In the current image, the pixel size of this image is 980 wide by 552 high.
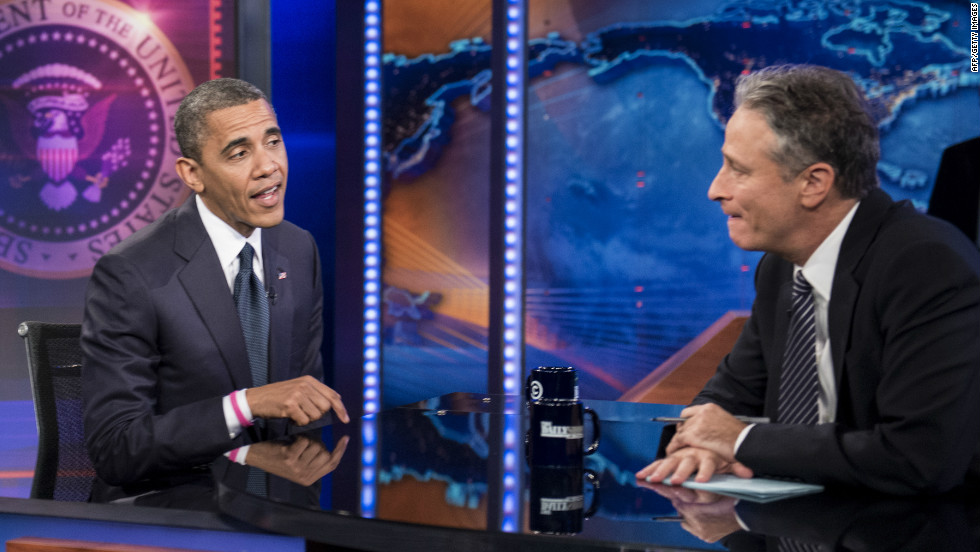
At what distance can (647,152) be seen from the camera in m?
4.33

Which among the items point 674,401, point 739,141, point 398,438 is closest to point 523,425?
point 398,438

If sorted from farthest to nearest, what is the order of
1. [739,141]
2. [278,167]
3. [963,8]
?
[963,8] < [278,167] < [739,141]

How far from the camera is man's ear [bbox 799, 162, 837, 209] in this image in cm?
161

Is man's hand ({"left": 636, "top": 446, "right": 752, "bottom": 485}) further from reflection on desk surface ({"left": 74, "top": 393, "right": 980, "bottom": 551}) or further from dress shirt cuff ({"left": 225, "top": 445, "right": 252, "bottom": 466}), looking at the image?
dress shirt cuff ({"left": 225, "top": 445, "right": 252, "bottom": 466})

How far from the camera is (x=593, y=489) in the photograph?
1318mm

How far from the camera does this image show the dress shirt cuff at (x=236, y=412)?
1752 mm

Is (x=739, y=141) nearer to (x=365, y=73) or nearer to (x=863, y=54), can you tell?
(x=863, y=54)

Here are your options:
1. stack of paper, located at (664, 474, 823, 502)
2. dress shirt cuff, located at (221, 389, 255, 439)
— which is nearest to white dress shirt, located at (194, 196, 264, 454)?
dress shirt cuff, located at (221, 389, 255, 439)

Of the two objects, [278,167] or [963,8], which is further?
[963,8]

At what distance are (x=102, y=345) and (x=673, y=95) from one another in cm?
309

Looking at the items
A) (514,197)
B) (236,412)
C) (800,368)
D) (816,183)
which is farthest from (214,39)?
(800,368)

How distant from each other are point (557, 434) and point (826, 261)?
59cm

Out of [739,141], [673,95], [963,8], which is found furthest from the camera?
[673,95]

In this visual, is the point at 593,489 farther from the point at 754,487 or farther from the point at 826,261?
the point at 826,261
